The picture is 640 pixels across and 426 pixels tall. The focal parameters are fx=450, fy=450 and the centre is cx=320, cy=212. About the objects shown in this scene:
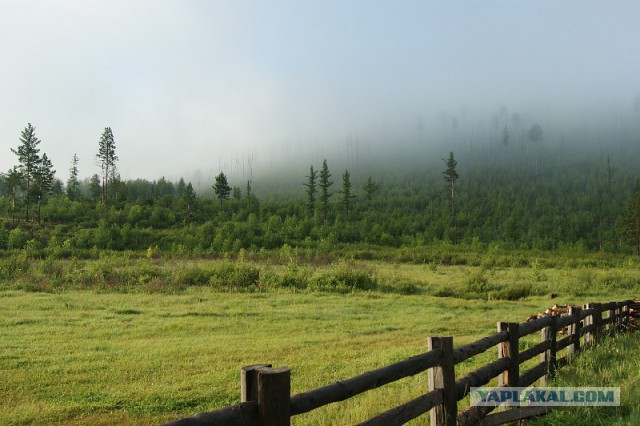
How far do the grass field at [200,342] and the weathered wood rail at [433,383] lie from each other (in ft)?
6.63

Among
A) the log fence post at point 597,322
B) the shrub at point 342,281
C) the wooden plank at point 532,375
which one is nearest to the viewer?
the wooden plank at point 532,375

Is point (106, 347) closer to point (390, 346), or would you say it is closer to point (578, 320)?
point (390, 346)

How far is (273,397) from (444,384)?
2.84 meters

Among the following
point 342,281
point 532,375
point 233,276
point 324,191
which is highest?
point 324,191

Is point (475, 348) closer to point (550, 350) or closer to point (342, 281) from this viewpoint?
point (550, 350)

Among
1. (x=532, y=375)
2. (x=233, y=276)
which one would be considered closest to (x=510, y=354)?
(x=532, y=375)

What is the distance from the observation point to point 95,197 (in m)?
111

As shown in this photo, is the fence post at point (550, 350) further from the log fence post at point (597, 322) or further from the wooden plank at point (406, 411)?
the wooden plank at point (406, 411)

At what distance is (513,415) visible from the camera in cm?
610

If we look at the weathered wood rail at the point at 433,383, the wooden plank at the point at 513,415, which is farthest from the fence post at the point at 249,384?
the wooden plank at the point at 513,415

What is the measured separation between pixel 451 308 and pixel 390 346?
967 centimetres

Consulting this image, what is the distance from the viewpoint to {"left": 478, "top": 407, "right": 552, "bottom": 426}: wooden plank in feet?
19.3

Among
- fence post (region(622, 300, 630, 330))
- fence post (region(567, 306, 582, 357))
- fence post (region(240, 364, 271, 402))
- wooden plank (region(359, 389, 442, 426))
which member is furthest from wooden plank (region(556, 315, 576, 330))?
fence post (region(240, 364, 271, 402))

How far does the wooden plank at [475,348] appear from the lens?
18.3ft
